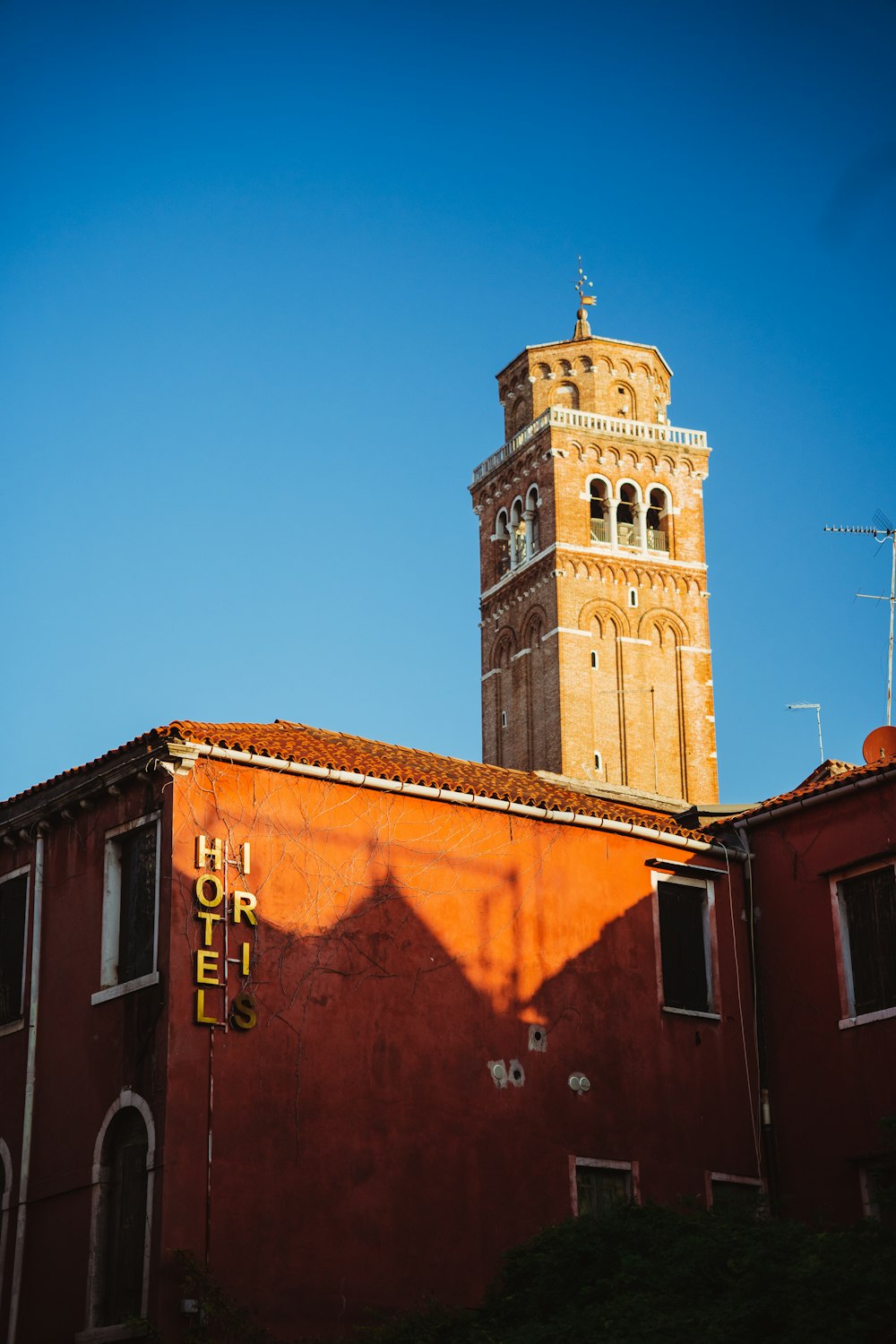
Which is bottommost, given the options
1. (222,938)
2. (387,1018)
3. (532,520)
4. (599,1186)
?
(599,1186)

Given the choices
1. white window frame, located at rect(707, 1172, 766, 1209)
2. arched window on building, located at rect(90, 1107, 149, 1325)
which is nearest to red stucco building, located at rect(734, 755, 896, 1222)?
white window frame, located at rect(707, 1172, 766, 1209)

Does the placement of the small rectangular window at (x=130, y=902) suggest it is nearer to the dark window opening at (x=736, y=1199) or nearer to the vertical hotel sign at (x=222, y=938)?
the vertical hotel sign at (x=222, y=938)

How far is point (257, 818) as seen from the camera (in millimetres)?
19984

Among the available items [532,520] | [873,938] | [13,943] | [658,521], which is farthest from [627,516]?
[13,943]

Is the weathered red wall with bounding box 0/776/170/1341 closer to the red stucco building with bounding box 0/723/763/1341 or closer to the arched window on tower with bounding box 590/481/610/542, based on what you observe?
the red stucco building with bounding box 0/723/763/1341

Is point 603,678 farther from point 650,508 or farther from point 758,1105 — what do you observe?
point 758,1105

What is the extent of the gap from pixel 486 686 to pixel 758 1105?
45.2 metres

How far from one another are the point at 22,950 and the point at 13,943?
0.35 meters

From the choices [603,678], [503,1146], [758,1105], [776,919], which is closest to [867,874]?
[776,919]

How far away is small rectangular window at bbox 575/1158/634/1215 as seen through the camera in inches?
829

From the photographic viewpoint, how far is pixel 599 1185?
69.9 feet

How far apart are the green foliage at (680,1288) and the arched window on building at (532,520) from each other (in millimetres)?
48666

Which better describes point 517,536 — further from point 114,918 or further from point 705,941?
point 114,918

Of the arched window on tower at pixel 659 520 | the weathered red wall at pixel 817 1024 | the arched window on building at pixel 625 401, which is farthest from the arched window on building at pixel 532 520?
the weathered red wall at pixel 817 1024
